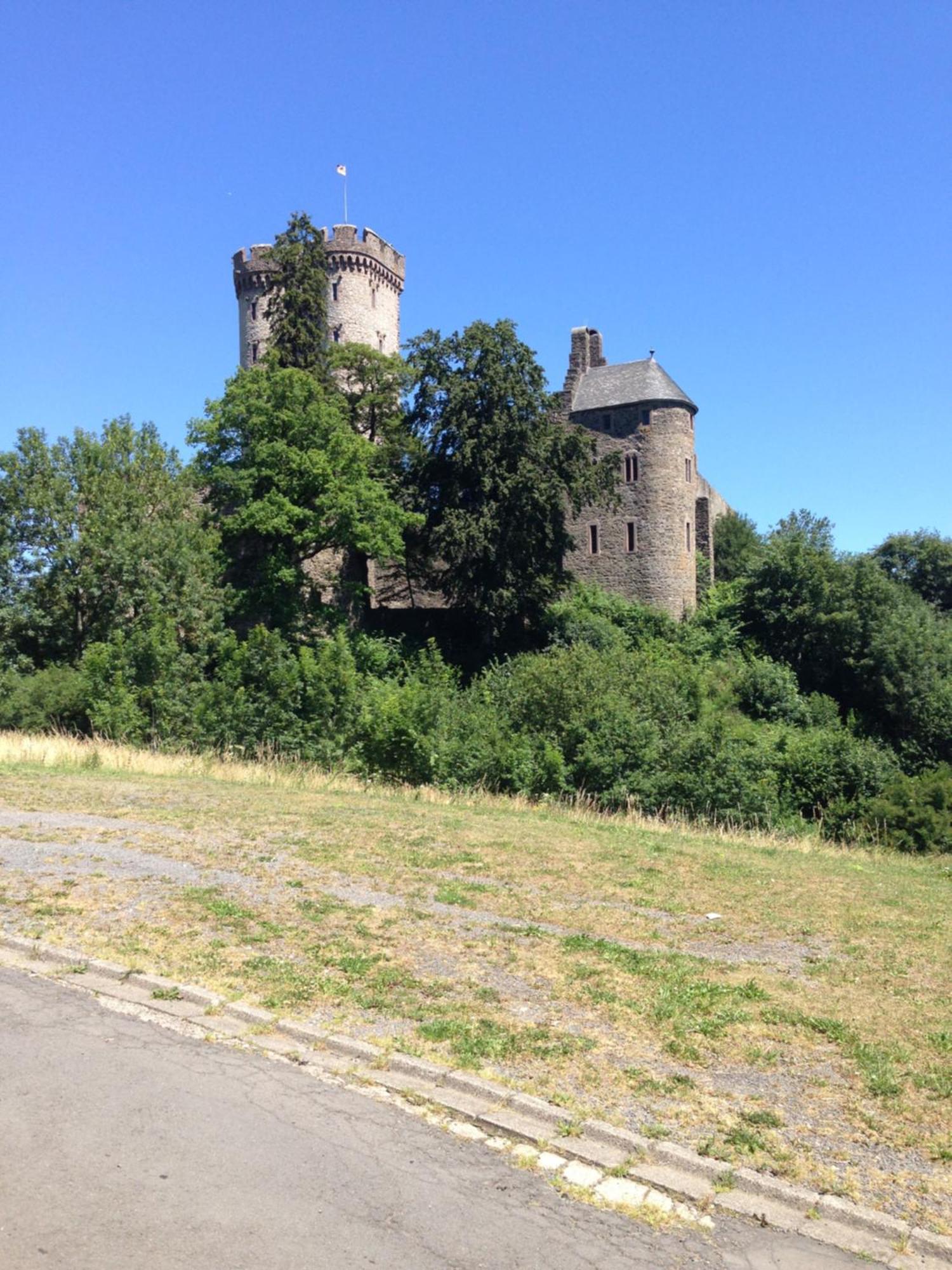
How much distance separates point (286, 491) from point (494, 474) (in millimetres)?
7871

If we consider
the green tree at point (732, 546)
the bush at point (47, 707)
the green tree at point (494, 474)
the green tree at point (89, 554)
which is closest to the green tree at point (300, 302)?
the green tree at point (494, 474)

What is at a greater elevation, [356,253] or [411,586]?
[356,253]

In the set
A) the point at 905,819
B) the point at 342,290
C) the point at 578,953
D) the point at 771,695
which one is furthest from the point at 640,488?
the point at 578,953

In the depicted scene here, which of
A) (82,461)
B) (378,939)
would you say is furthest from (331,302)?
(378,939)

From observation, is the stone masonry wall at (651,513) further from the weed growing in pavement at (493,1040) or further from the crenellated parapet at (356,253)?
the weed growing in pavement at (493,1040)

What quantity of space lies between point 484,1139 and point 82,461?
129 feet

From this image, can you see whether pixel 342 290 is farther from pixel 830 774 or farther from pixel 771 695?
pixel 830 774

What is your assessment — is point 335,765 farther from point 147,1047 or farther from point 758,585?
point 758,585

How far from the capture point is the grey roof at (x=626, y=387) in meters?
47.5

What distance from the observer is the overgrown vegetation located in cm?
2841

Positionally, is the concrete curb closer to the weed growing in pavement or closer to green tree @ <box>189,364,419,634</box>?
the weed growing in pavement

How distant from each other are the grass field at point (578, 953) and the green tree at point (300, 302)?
34.0m

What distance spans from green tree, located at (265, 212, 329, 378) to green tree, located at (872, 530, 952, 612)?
3122 centimetres

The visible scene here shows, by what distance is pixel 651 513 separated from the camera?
4719 centimetres
